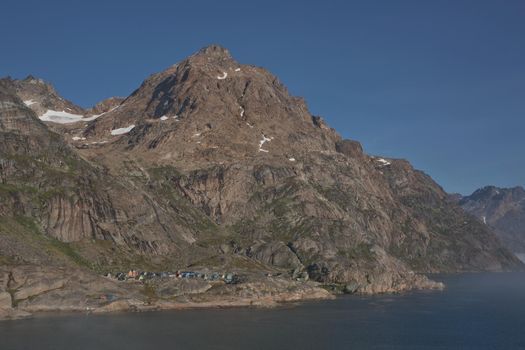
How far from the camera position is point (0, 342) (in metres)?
142

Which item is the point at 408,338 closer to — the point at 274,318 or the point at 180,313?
the point at 274,318

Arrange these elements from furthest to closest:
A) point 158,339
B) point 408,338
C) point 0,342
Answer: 1. point 408,338
2. point 158,339
3. point 0,342

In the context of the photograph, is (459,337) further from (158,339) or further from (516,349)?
(158,339)

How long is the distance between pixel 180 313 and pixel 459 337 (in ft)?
275

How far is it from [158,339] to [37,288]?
61.9 m

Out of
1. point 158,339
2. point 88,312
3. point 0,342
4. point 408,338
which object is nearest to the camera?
point 0,342

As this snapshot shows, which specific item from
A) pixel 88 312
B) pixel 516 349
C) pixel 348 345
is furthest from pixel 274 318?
pixel 516 349

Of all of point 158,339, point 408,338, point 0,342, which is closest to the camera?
point 0,342

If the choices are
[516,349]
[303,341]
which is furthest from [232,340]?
[516,349]

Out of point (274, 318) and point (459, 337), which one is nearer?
point (459, 337)

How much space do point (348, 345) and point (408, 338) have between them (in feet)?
71.5

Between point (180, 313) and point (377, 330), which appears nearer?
point (377, 330)

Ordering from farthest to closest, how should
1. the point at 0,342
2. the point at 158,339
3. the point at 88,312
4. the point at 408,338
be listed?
the point at 88,312 < the point at 408,338 < the point at 158,339 < the point at 0,342

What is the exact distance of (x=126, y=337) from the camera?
152m
